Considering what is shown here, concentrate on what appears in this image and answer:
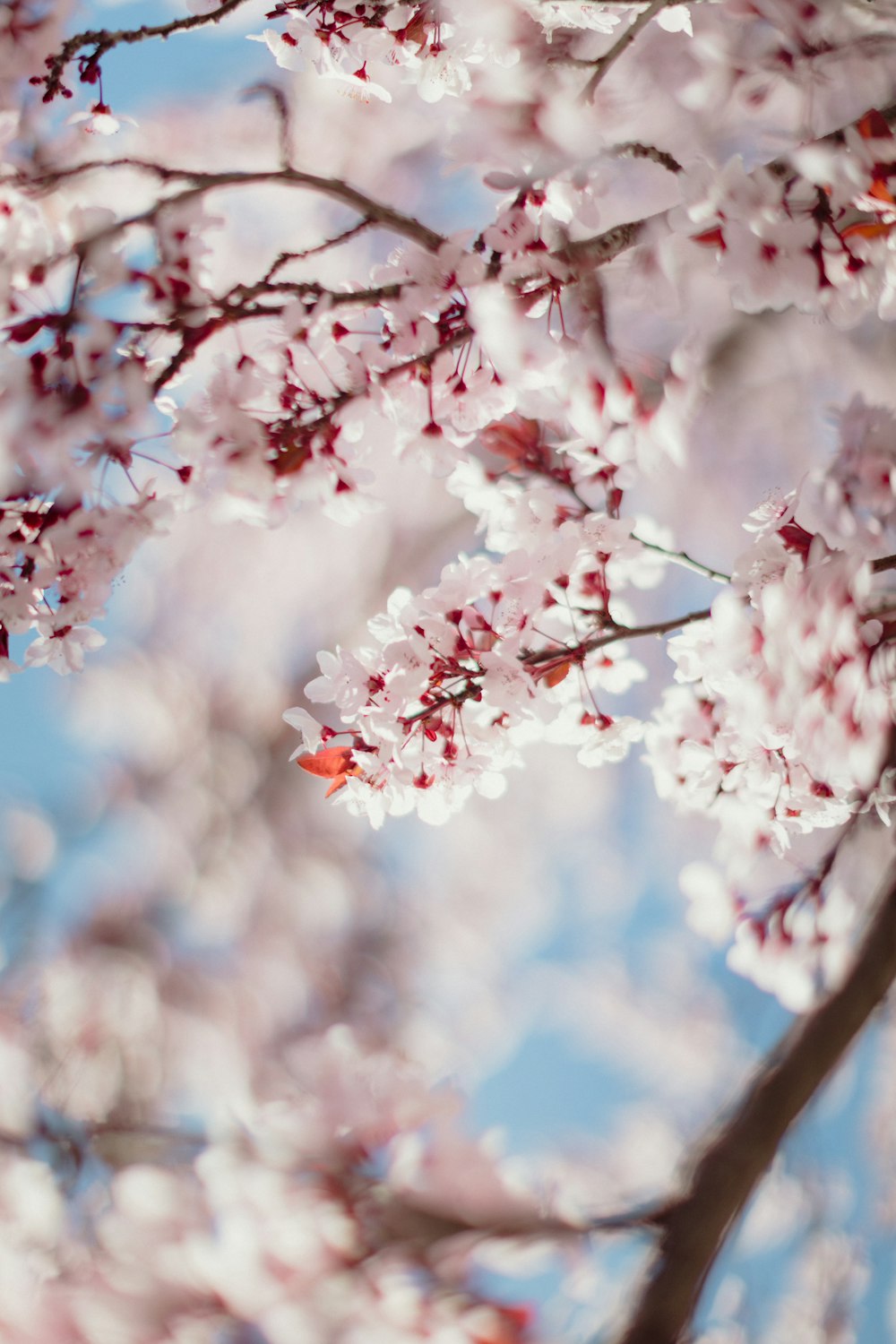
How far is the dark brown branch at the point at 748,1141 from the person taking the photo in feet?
2.98

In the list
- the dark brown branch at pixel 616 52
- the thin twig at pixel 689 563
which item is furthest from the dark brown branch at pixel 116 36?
the thin twig at pixel 689 563

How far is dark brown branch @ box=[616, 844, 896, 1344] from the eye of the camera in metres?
0.91

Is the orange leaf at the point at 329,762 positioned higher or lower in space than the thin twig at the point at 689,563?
lower

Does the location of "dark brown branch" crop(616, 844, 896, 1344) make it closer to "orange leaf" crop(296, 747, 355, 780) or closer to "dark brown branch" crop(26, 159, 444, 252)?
"orange leaf" crop(296, 747, 355, 780)

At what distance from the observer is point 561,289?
3.92ft

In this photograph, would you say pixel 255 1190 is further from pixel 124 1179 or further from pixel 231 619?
pixel 231 619

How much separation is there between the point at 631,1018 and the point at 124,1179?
622 centimetres

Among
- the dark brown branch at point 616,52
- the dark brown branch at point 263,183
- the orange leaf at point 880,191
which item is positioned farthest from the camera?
the dark brown branch at point 263,183

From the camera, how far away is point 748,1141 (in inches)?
39.6

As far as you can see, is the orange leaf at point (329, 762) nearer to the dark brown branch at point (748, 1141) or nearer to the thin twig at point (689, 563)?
the thin twig at point (689, 563)

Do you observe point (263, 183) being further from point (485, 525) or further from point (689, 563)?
point (689, 563)

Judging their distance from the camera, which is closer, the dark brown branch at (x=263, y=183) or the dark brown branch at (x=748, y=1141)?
the dark brown branch at (x=748, y=1141)

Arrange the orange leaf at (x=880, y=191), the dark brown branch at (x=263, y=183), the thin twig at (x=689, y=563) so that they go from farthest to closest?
the thin twig at (x=689, y=563), the dark brown branch at (x=263, y=183), the orange leaf at (x=880, y=191)

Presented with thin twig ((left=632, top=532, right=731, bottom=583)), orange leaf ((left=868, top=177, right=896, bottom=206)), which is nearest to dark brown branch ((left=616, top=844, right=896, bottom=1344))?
thin twig ((left=632, top=532, right=731, bottom=583))
